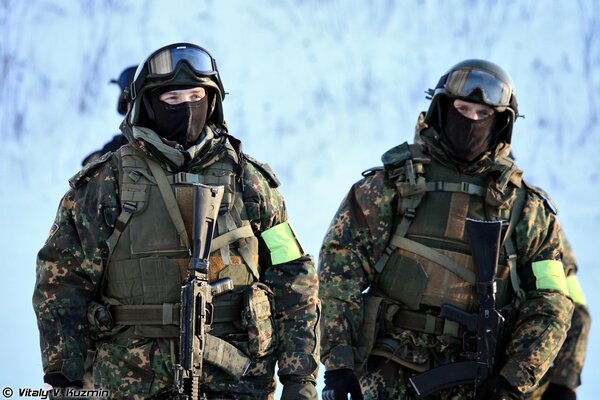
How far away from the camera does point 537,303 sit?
10383mm

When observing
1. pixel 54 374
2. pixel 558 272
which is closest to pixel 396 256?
pixel 558 272

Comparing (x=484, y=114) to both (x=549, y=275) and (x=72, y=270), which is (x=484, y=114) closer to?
(x=549, y=275)

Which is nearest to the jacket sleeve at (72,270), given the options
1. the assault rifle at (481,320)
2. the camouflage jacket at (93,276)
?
the camouflage jacket at (93,276)

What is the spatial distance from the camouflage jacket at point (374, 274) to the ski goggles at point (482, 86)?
0.41 metres

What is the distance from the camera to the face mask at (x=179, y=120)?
9133 millimetres

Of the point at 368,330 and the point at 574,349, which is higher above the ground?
the point at 368,330

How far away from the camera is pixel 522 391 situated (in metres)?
10.2

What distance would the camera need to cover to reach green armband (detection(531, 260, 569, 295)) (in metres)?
10.4

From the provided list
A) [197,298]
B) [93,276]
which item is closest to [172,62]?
[93,276]

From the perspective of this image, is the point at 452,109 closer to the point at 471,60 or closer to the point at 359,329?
the point at 471,60

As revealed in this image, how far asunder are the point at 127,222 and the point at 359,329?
208 centimetres

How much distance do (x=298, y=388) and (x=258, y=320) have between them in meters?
0.45

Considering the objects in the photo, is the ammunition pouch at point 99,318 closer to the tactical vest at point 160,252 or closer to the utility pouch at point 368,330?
the tactical vest at point 160,252

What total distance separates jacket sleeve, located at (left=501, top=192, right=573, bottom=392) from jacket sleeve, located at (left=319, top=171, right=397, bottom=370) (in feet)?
3.01
